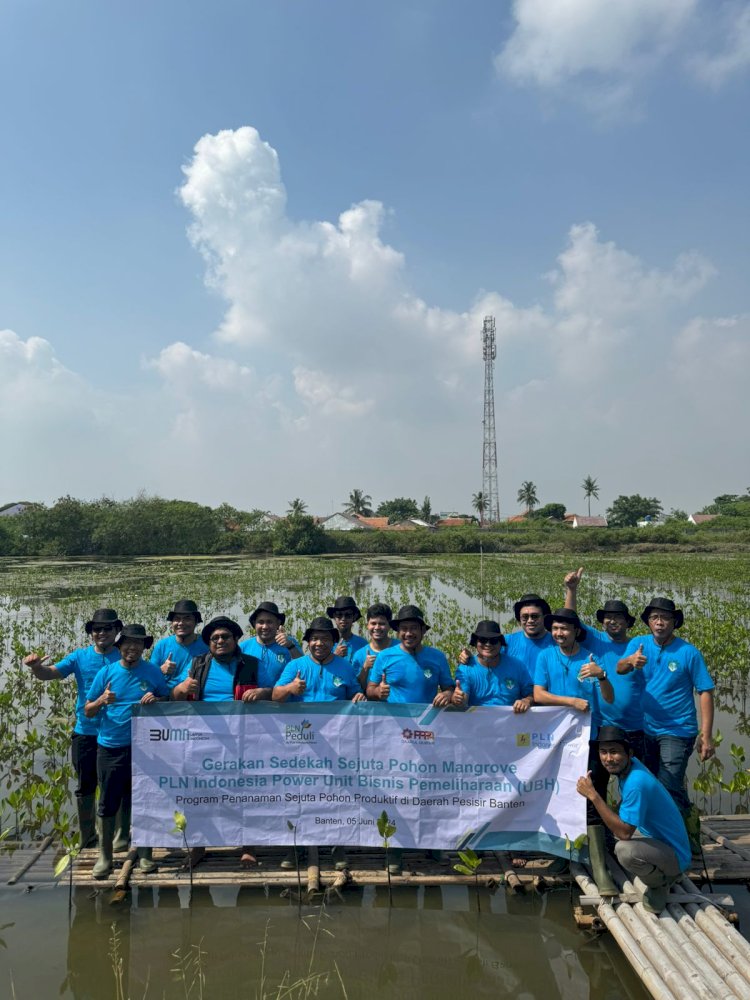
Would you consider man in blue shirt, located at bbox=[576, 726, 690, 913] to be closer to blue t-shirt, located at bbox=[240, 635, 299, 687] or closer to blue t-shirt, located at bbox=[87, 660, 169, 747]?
blue t-shirt, located at bbox=[240, 635, 299, 687]

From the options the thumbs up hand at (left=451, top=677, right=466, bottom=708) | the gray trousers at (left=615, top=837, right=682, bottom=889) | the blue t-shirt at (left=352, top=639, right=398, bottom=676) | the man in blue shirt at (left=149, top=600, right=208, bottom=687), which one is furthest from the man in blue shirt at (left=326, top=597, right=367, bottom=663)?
the gray trousers at (left=615, top=837, right=682, bottom=889)

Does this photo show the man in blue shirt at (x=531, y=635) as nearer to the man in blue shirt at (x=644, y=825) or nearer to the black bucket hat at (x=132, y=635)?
the man in blue shirt at (x=644, y=825)

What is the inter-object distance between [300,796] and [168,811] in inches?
40.8

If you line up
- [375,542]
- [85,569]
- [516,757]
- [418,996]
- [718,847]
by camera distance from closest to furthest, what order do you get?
[418,996], [516,757], [718,847], [85,569], [375,542]

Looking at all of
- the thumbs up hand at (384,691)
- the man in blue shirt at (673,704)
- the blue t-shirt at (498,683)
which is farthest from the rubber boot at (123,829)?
the man in blue shirt at (673,704)

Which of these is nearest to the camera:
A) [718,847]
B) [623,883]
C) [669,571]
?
[623,883]

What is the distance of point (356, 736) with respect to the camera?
4625mm

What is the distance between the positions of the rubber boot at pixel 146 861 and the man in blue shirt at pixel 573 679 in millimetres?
3218

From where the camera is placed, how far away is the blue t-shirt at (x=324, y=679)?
4770mm

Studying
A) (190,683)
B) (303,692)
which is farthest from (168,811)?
(303,692)

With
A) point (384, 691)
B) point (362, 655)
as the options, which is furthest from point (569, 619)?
point (362, 655)

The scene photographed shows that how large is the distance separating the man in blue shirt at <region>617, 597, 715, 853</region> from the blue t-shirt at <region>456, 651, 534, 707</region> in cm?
76

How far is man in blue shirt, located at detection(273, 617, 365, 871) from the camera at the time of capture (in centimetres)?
473

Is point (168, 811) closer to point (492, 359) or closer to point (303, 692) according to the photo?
point (303, 692)
